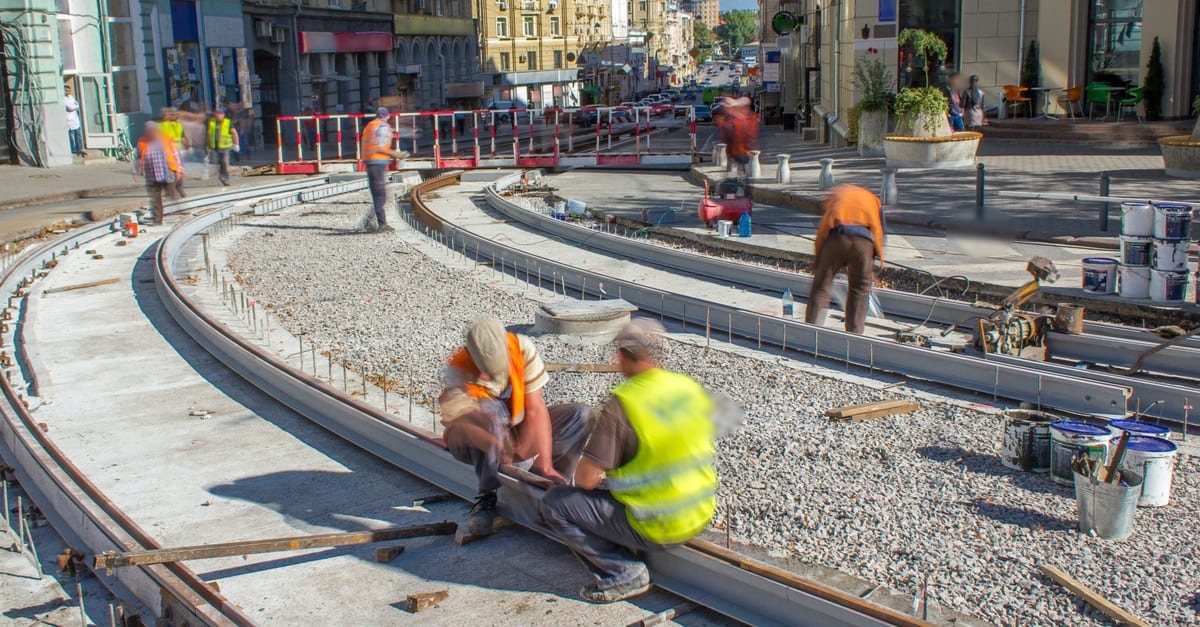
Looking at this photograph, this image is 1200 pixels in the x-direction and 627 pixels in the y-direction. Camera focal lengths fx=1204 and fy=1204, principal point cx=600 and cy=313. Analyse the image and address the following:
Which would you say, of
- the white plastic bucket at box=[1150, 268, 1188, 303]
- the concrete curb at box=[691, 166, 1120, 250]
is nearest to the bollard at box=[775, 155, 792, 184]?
the concrete curb at box=[691, 166, 1120, 250]

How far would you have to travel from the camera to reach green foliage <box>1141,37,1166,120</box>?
2469cm

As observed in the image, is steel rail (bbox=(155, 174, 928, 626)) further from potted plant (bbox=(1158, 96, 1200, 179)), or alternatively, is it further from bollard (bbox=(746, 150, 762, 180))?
potted plant (bbox=(1158, 96, 1200, 179))

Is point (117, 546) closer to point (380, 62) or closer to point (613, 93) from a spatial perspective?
point (380, 62)

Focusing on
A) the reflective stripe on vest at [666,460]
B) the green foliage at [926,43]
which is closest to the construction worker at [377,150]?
the reflective stripe on vest at [666,460]

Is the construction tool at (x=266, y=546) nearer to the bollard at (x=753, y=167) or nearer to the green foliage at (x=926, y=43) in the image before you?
the bollard at (x=753, y=167)

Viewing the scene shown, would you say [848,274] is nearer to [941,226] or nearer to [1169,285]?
[1169,285]

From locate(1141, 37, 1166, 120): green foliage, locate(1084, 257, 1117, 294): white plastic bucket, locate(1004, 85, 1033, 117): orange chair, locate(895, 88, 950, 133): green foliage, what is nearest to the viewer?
locate(1084, 257, 1117, 294): white plastic bucket

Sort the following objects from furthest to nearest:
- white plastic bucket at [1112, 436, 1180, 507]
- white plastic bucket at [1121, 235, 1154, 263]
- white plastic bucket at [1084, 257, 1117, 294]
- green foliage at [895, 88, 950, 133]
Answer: green foliage at [895, 88, 950, 133] → white plastic bucket at [1084, 257, 1117, 294] → white plastic bucket at [1121, 235, 1154, 263] → white plastic bucket at [1112, 436, 1180, 507]

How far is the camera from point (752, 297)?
1248cm

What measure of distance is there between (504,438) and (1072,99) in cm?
2269

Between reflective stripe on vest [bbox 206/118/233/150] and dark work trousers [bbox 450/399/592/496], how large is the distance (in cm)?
1927

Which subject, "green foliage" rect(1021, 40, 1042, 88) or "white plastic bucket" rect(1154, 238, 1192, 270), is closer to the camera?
"white plastic bucket" rect(1154, 238, 1192, 270)

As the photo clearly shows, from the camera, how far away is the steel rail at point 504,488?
4996 mm

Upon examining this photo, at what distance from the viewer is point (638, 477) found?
5.32m
